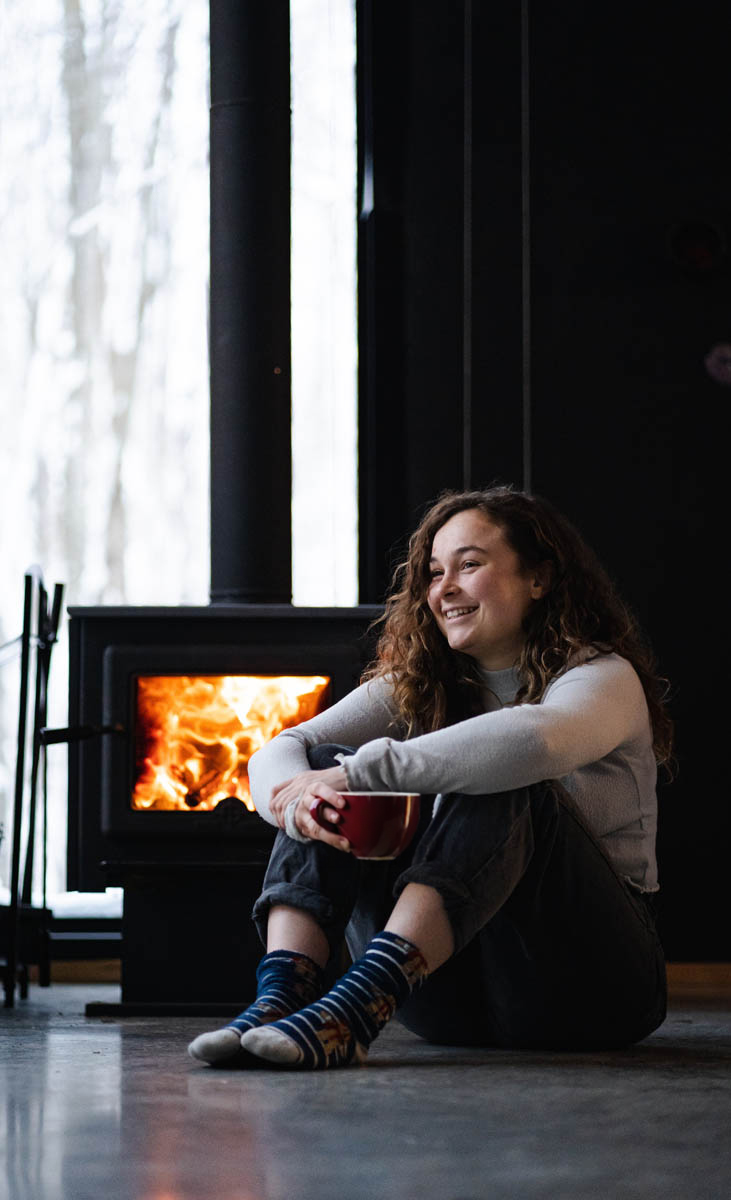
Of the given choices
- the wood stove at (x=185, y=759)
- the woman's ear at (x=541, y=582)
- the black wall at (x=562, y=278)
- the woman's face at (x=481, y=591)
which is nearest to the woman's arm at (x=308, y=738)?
the woman's face at (x=481, y=591)

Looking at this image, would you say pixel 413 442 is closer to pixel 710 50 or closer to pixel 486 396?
pixel 486 396

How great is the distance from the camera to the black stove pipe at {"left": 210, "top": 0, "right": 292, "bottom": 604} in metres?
3.04

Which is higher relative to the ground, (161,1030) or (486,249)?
(486,249)

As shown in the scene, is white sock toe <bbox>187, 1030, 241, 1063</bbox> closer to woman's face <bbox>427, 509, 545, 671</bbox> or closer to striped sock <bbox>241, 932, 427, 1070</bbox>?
striped sock <bbox>241, 932, 427, 1070</bbox>

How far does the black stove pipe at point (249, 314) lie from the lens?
3.04 meters

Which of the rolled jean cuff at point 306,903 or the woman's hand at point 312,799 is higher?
the woman's hand at point 312,799

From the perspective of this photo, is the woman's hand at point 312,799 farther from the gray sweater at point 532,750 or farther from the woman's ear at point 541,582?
the woman's ear at point 541,582

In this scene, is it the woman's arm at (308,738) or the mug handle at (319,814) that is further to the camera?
the woman's arm at (308,738)

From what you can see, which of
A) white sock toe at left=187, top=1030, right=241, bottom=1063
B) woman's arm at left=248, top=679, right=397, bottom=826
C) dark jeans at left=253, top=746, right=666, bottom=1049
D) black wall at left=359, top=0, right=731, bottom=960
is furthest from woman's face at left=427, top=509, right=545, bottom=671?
black wall at left=359, top=0, right=731, bottom=960

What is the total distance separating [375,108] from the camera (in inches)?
142

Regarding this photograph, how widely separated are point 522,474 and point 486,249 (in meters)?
0.53

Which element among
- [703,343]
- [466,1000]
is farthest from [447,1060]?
[703,343]

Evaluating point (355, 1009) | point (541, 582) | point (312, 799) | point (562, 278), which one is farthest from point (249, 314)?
point (355, 1009)

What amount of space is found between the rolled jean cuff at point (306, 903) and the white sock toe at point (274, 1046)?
0.71 ft
